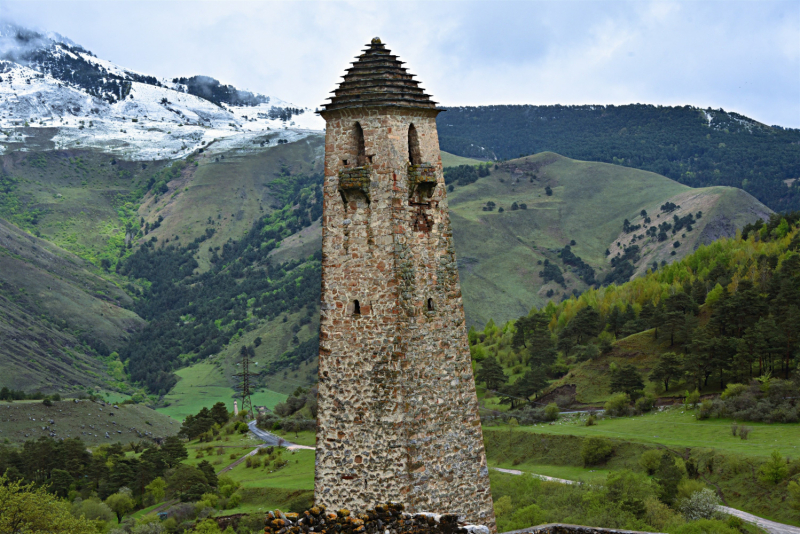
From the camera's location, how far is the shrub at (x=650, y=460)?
151 ft

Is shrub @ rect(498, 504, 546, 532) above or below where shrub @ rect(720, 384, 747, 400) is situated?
below

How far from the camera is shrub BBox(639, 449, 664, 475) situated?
4591 cm

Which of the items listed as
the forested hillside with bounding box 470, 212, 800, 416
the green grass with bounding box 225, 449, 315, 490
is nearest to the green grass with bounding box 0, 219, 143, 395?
the green grass with bounding box 225, 449, 315, 490

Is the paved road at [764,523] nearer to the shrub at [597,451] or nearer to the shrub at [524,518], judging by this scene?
the shrub at [524,518]

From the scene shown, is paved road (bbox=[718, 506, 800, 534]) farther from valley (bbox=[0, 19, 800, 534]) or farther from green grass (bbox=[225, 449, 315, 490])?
green grass (bbox=[225, 449, 315, 490])

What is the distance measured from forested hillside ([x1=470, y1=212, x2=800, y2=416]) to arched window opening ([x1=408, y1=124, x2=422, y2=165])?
4749 centimetres

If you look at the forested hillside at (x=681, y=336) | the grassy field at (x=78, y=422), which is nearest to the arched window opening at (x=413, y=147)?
the forested hillside at (x=681, y=336)

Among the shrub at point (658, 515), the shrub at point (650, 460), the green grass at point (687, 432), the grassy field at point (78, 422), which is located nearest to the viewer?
the shrub at point (658, 515)

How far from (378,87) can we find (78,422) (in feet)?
307

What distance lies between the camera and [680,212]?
630ft

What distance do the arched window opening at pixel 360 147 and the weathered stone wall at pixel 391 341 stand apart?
0.04 meters

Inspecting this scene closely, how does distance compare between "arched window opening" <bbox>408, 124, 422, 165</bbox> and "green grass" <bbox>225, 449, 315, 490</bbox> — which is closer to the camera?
"arched window opening" <bbox>408, 124, 422, 165</bbox>

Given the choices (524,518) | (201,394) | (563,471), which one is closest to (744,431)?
(563,471)

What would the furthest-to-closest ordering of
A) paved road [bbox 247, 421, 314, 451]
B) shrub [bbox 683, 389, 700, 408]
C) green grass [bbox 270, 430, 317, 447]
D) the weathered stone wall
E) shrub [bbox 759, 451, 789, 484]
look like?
green grass [bbox 270, 430, 317, 447] < paved road [bbox 247, 421, 314, 451] < shrub [bbox 683, 389, 700, 408] < shrub [bbox 759, 451, 789, 484] < the weathered stone wall
